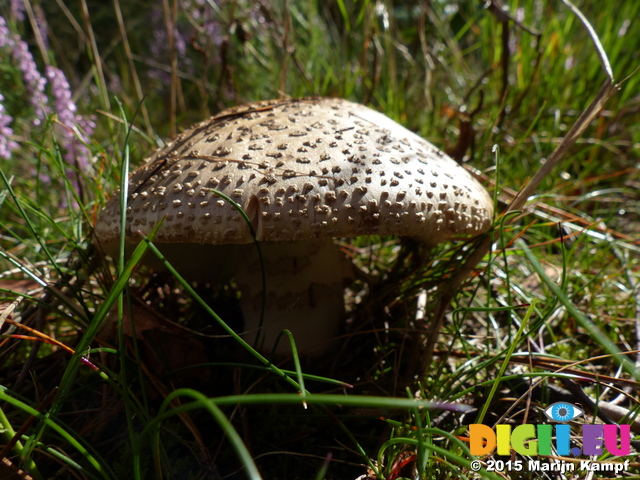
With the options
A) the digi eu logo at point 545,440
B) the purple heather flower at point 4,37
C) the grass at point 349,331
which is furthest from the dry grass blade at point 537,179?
the purple heather flower at point 4,37

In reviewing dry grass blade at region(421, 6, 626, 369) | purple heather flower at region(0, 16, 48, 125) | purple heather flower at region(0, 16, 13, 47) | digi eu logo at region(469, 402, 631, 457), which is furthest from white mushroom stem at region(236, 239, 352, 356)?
purple heather flower at region(0, 16, 13, 47)

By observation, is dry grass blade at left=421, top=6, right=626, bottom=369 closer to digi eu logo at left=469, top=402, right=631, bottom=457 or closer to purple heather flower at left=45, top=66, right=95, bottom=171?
digi eu logo at left=469, top=402, right=631, bottom=457

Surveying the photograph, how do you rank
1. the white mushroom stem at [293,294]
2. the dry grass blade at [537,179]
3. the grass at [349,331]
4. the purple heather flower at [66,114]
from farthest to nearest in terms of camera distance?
the purple heather flower at [66,114] → the white mushroom stem at [293,294] → the dry grass blade at [537,179] → the grass at [349,331]

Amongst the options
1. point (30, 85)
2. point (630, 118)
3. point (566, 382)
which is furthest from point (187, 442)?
point (630, 118)

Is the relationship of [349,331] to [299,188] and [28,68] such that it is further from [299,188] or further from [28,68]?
[28,68]

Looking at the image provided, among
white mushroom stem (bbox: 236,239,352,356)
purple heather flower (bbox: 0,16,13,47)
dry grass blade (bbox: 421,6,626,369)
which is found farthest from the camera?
purple heather flower (bbox: 0,16,13,47)

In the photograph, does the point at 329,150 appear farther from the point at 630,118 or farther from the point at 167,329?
the point at 630,118

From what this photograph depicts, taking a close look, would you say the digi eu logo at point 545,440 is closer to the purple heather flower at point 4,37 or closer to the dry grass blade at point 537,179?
the dry grass blade at point 537,179
